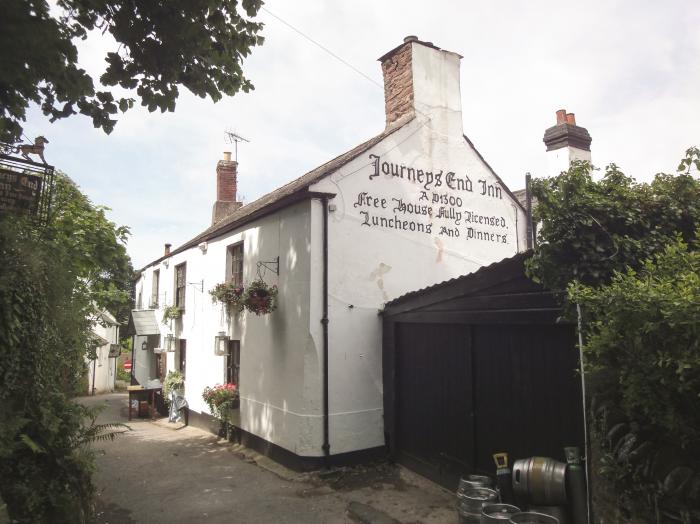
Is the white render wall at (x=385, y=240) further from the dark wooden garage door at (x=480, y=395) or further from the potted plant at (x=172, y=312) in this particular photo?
the potted plant at (x=172, y=312)

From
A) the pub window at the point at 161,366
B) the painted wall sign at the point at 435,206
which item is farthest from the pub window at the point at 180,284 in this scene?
the painted wall sign at the point at 435,206

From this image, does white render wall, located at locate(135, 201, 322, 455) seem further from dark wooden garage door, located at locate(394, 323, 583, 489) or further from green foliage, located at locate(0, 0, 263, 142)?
green foliage, located at locate(0, 0, 263, 142)

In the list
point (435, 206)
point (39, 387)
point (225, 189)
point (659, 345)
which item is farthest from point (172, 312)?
point (659, 345)

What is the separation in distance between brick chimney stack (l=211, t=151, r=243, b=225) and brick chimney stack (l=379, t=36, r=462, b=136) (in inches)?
377

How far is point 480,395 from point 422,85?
6.93 meters

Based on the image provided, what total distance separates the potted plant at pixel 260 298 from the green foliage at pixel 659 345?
655 cm

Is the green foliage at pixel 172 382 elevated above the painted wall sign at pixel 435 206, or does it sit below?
below

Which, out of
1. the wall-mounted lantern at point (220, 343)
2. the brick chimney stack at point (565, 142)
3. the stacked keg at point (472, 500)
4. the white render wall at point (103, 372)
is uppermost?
the brick chimney stack at point (565, 142)

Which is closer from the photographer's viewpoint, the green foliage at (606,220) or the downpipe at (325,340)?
the green foliage at (606,220)

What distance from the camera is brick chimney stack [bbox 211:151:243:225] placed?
19141 millimetres

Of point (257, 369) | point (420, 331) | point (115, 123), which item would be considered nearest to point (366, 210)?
point (420, 331)

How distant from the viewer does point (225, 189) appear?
768 inches

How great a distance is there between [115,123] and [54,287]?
211 centimetres

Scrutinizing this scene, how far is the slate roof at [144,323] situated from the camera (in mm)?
17781
